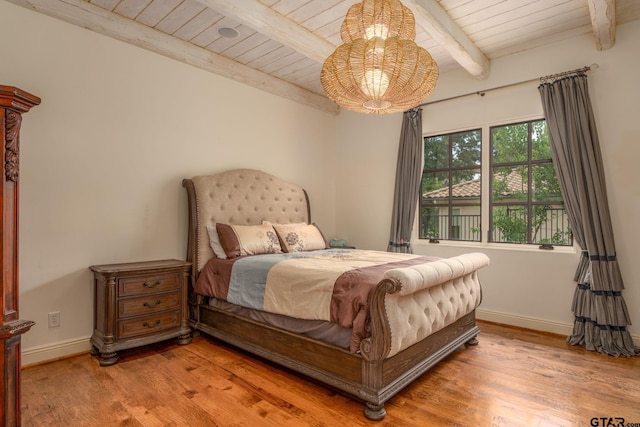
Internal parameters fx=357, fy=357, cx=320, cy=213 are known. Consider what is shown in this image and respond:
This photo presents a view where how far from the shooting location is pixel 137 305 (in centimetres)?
288

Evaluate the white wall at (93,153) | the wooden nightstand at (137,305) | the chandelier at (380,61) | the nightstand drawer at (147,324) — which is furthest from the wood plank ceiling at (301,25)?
the nightstand drawer at (147,324)

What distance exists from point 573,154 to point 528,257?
1073 mm

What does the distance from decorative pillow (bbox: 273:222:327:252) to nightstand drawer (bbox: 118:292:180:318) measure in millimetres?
1159

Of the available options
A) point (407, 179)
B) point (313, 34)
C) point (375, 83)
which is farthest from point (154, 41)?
point (407, 179)

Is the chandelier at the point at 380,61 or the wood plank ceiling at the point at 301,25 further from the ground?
the wood plank ceiling at the point at 301,25

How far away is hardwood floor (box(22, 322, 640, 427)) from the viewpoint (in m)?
2.00

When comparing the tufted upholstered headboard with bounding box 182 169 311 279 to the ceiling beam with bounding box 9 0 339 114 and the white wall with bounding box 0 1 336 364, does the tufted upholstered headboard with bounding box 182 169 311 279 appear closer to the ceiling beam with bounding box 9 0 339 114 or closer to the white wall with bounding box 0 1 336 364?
the white wall with bounding box 0 1 336 364

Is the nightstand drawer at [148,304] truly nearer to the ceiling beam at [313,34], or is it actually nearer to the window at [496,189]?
the ceiling beam at [313,34]

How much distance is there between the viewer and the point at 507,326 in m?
3.71

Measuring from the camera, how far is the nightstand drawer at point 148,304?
9.21 feet

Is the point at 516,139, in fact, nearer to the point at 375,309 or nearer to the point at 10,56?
the point at 375,309

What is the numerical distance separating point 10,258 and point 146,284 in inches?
57.8

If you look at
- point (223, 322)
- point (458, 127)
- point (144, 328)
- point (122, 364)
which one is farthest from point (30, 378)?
point (458, 127)

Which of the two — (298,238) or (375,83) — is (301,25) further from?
(298,238)
